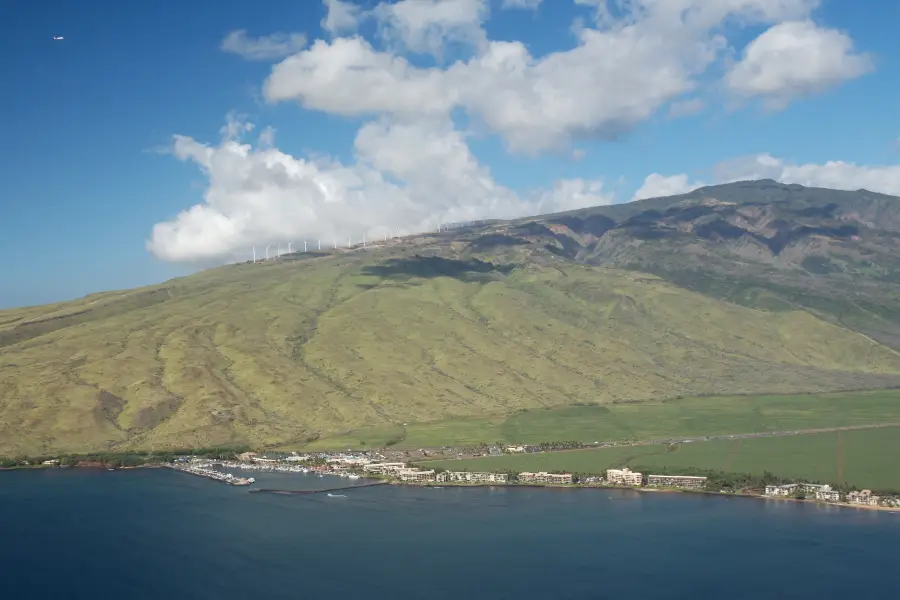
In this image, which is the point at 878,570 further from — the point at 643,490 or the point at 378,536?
the point at 378,536

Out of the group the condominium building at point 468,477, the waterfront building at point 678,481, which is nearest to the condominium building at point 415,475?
the condominium building at point 468,477

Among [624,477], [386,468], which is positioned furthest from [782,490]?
[386,468]

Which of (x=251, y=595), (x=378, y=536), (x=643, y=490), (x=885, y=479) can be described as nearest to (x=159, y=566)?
(x=251, y=595)

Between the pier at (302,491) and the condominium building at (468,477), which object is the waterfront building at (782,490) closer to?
the condominium building at (468,477)

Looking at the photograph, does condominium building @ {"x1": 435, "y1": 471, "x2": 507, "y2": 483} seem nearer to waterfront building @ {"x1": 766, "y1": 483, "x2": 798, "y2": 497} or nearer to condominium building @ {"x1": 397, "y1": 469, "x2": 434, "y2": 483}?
condominium building @ {"x1": 397, "y1": 469, "x2": 434, "y2": 483}

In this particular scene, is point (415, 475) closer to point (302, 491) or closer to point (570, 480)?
point (302, 491)

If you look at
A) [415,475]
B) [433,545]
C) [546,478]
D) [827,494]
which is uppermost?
[415,475]
